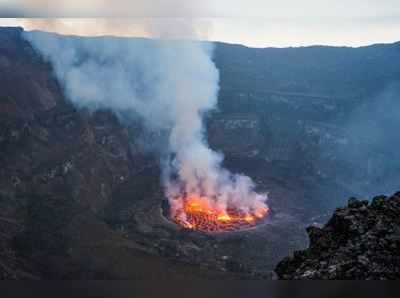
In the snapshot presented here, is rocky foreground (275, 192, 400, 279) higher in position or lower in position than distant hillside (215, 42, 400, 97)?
lower

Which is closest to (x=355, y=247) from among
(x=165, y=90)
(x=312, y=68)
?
(x=165, y=90)

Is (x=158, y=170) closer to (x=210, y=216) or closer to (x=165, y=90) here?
(x=210, y=216)

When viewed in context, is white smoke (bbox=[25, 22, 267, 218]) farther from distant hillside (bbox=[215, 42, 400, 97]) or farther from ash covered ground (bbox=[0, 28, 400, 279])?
distant hillside (bbox=[215, 42, 400, 97])

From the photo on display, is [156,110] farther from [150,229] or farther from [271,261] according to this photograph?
[271,261]

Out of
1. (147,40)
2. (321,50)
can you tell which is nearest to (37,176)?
(147,40)

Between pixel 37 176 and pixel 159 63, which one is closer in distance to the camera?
pixel 37 176

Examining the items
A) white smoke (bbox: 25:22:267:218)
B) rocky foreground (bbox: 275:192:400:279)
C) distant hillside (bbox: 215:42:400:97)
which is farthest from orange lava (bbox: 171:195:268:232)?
distant hillside (bbox: 215:42:400:97)
